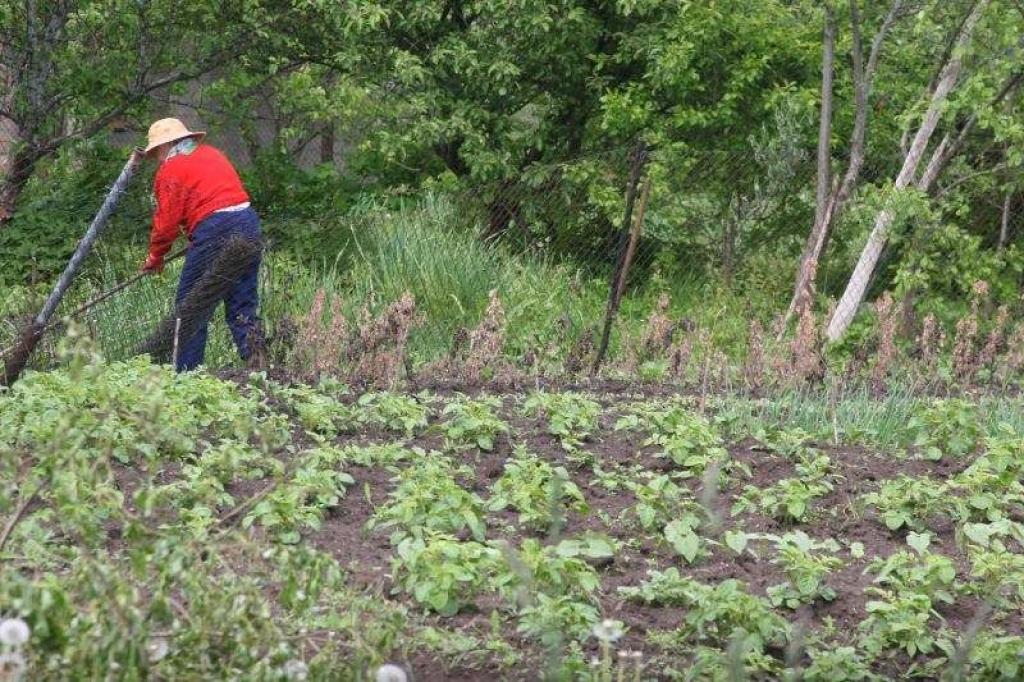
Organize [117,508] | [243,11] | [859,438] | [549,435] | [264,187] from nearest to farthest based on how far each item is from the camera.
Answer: [117,508]
[549,435]
[859,438]
[243,11]
[264,187]

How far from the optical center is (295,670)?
3021 millimetres

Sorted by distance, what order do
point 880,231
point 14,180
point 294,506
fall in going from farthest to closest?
1. point 14,180
2. point 880,231
3. point 294,506

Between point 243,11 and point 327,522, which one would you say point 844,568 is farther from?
point 243,11

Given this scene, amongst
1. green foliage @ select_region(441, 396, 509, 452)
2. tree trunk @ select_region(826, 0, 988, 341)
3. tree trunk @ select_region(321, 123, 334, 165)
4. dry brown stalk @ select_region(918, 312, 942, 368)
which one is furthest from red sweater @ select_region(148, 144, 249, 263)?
tree trunk @ select_region(321, 123, 334, 165)

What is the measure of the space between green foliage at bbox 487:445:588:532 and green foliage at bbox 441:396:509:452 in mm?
499

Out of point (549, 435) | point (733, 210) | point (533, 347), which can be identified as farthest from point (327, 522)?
point (733, 210)

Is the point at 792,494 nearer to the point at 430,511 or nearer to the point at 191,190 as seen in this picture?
the point at 430,511

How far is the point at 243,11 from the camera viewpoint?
1337 cm

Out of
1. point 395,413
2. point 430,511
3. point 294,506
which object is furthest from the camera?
point 395,413

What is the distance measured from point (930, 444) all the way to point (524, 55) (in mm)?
7669

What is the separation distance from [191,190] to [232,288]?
0.67 meters

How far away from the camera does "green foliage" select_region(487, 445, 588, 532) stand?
16.4ft

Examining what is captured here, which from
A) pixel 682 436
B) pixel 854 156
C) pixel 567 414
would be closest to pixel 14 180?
pixel 854 156

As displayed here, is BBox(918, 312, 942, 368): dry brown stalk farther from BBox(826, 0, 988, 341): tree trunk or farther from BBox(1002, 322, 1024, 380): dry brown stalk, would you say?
BBox(826, 0, 988, 341): tree trunk
